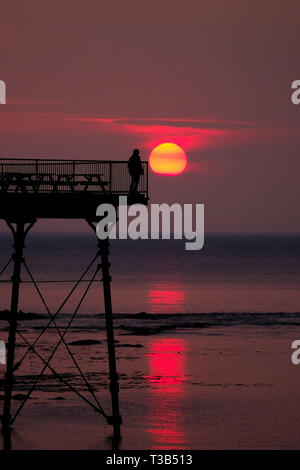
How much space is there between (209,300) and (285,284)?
3747 centimetres

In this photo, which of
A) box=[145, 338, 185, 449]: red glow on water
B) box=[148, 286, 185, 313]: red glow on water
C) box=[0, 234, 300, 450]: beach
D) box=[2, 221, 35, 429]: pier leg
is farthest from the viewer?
box=[148, 286, 185, 313]: red glow on water

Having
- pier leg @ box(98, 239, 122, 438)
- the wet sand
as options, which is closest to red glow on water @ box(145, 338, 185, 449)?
the wet sand

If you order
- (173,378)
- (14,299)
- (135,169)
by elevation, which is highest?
(135,169)

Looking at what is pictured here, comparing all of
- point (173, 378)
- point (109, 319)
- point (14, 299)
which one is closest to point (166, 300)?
point (173, 378)

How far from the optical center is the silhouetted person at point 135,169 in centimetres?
3869

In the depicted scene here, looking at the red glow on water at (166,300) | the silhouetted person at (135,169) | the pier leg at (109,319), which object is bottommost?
the pier leg at (109,319)

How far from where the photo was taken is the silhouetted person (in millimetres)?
38688

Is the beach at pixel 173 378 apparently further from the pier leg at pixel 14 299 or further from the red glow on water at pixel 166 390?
the pier leg at pixel 14 299

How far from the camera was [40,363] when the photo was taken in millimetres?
60875

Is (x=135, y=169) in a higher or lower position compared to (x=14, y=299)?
higher

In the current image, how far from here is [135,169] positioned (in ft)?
128

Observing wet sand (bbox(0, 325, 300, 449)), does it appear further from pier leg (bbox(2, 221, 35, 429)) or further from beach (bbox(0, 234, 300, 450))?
pier leg (bbox(2, 221, 35, 429))

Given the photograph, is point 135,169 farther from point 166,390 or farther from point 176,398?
point 166,390

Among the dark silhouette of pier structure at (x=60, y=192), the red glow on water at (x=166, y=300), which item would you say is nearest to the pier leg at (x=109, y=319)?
the dark silhouette of pier structure at (x=60, y=192)
